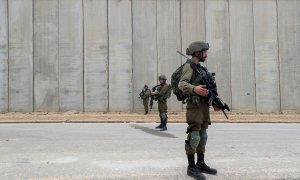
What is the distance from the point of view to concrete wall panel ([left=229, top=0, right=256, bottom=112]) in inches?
808

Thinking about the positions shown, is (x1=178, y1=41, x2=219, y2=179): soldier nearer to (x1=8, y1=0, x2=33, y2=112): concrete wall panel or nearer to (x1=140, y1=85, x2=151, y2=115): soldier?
(x1=140, y1=85, x2=151, y2=115): soldier

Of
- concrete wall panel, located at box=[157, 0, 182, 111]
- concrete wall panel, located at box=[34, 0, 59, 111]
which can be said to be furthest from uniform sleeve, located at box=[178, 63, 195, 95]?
concrete wall panel, located at box=[34, 0, 59, 111]

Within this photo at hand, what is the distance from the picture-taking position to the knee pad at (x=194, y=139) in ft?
16.7

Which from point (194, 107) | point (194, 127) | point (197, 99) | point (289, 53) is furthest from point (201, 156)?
point (289, 53)

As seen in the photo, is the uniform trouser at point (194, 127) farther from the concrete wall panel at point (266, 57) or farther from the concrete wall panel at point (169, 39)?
the concrete wall panel at point (266, 57)

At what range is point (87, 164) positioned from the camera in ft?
19.8

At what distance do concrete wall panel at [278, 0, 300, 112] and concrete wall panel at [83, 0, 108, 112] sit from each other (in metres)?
8.77

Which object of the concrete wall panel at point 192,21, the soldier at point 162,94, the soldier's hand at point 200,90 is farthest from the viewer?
the concrete wall panel at point 192,21

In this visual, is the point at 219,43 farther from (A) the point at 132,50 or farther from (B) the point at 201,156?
(B) the point at 201,156

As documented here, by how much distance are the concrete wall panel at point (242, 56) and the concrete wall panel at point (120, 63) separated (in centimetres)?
514

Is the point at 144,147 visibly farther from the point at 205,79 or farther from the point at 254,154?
the point at 205,79

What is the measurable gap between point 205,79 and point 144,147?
3139 millimetres

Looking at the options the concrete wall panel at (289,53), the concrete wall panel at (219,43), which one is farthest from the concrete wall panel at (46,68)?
the concrete wall panel at (289,53)

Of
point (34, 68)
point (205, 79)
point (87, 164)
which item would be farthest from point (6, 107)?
point (205, 79)
